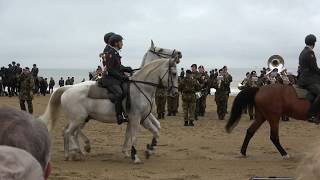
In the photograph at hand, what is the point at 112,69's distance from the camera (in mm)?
10781

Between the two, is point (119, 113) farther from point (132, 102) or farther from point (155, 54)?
point (155, 54)

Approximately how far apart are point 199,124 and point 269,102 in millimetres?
8821

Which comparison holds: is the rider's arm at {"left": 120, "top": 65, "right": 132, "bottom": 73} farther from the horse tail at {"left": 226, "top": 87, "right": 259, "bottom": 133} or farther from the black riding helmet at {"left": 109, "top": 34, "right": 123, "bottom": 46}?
the horse tail at {"left": 226, "top": 87, "right": 259, "bottom": 133}

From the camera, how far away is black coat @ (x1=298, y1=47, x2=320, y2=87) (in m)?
11.9

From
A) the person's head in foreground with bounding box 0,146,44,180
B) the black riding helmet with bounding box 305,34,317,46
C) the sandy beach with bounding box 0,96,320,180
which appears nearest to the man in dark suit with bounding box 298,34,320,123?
the black riding helmet with bounding box 305,34,317,46

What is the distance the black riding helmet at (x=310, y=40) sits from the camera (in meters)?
12.0

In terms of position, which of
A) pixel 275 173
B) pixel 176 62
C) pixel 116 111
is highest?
pixel 176 62

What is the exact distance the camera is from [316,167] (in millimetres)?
1684

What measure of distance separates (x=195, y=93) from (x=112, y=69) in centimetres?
987

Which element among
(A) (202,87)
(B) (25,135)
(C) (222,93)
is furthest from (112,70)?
(C) (222,93)

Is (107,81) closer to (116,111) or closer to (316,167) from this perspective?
(116,111)

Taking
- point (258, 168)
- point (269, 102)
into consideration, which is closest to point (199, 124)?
point (269, 102)

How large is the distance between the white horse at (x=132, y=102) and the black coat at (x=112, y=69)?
12.2 inches

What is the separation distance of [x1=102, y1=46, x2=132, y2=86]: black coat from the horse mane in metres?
0.37
